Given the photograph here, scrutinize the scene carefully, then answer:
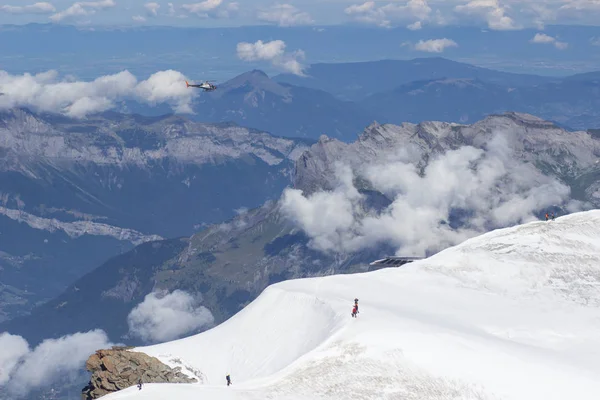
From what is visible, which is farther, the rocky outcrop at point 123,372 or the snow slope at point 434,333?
the rocky outcrop at point 123,372

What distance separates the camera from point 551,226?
16588cm

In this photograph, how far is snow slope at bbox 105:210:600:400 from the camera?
99125mm

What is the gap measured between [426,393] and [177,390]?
3030 cm

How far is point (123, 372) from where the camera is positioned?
120 m

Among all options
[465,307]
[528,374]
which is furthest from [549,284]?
[528,374]

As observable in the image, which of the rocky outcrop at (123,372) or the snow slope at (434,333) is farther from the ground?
the snow slope at (434,333)

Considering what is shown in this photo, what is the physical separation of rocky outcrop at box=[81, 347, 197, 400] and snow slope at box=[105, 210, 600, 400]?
503 cm

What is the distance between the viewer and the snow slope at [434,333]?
9912cm

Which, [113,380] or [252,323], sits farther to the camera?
[252,323]

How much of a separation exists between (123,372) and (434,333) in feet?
150

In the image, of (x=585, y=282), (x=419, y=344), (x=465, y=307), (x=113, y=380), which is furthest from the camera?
(x=585, y=282)

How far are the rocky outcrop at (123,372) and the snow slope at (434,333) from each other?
5.03 meters

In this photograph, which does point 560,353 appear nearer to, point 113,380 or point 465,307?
point 465,307

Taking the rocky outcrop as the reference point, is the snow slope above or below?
above
